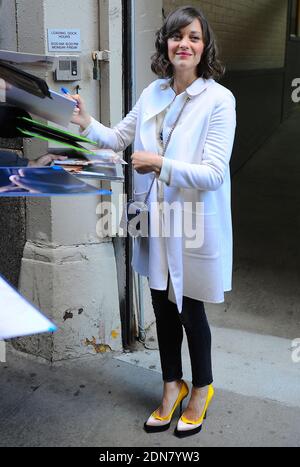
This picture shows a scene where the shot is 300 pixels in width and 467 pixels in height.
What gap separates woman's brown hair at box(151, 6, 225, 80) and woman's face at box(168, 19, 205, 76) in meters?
0.02

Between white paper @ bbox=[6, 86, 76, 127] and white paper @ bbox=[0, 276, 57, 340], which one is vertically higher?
white paper @ bbox=[6, 86, 76, 127]

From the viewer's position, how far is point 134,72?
327 centimetres

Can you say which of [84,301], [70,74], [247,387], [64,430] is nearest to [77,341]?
[84,301]

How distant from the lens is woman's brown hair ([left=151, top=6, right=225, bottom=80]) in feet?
7.57

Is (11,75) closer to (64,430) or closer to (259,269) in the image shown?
(64,430)

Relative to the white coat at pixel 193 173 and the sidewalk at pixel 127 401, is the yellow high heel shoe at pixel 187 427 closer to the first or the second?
the sidewalk at pixel 127 401

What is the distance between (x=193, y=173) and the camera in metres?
2.25

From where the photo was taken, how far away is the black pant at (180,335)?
103 inches

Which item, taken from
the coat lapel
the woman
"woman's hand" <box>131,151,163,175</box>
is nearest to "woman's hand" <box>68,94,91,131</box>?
the woman

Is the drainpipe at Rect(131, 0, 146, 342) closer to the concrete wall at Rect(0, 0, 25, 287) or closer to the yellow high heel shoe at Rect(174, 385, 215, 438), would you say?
the concrete wall at Rect(0, 0, 25, 287)

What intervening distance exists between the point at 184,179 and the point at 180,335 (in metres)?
0.89

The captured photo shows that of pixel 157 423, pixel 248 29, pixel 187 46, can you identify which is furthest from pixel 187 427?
pixel 248 29

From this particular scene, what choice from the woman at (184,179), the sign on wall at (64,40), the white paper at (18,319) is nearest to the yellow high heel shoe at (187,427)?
the woman at (184,179)

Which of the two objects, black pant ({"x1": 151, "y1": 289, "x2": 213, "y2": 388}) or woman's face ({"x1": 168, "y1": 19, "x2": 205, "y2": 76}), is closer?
woman's face ({"x1": 168, "y1": 19, "x2": 205, "y2": 76})
